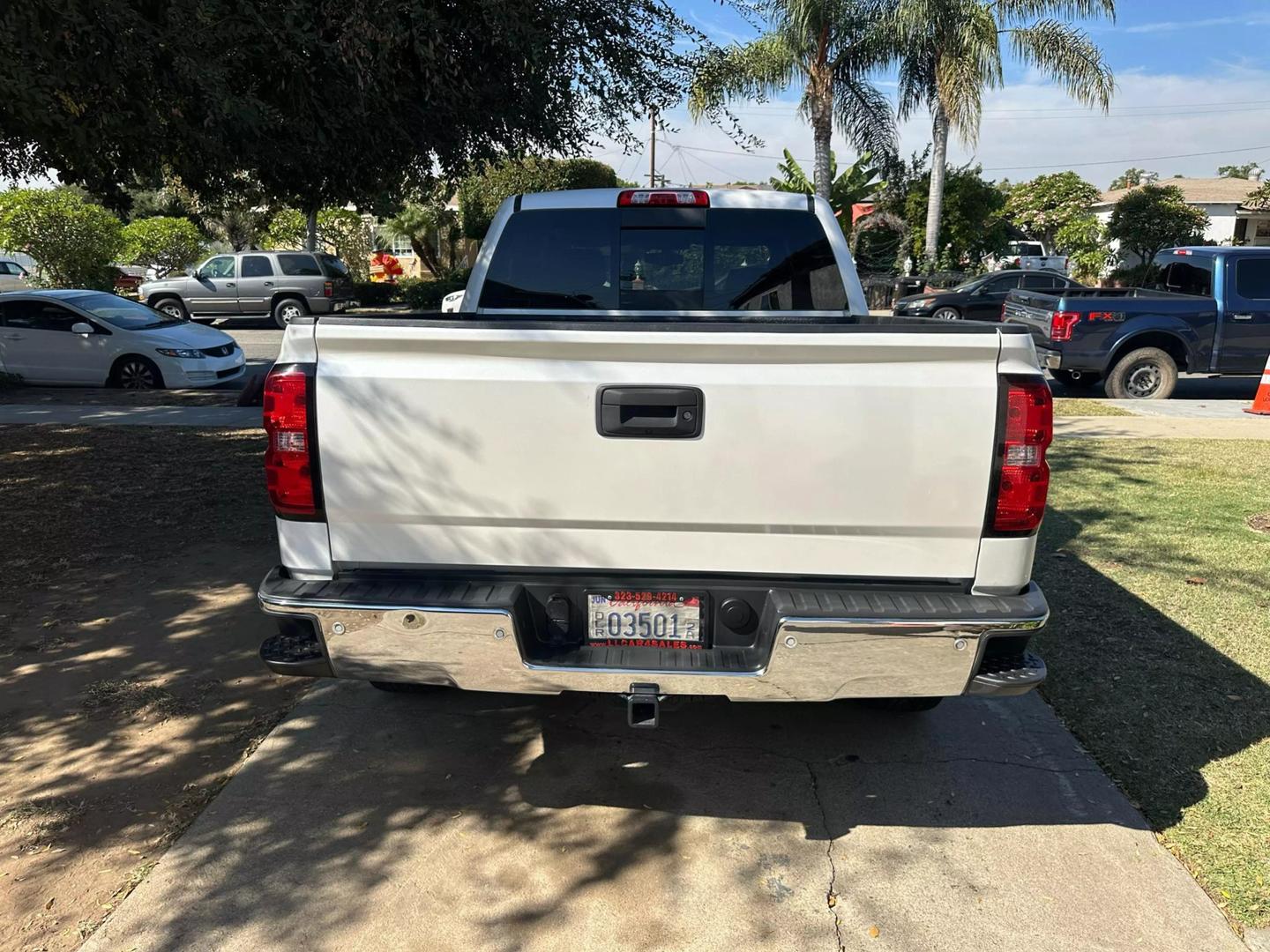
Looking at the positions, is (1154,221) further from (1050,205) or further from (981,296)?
(981,296)

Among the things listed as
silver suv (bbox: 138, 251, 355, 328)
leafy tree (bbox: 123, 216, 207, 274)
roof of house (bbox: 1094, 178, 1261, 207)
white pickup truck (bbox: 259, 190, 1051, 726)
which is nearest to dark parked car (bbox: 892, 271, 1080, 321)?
silver suv (bbox: 138, 251, 355, 328)

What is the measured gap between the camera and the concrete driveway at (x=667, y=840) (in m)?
2.85

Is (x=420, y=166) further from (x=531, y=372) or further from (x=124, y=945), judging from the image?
(x=124, y=945)

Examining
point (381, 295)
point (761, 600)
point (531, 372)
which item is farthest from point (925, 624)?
point (381, 295)

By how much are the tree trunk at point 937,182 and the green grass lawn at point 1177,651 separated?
18.8 m

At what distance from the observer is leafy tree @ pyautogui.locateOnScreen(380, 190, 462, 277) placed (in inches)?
1300

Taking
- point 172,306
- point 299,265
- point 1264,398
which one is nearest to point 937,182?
point 1264,398

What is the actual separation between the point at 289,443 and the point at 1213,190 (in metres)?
54.3

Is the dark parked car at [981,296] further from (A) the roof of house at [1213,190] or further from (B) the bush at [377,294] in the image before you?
(A) the roof of house at [1213,190]

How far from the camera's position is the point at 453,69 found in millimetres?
6188

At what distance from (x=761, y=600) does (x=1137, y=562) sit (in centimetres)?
406

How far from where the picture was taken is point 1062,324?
1194cm

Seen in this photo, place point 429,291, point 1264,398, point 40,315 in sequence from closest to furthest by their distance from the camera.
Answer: point 1264,398 < point 40,315 < point 429,291

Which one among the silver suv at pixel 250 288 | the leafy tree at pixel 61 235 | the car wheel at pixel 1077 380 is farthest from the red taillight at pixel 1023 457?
the leafy tree at pixel 61 235
